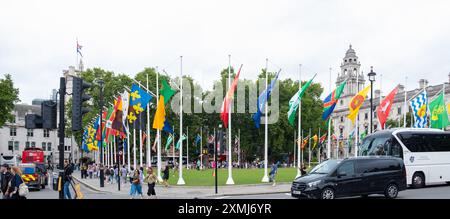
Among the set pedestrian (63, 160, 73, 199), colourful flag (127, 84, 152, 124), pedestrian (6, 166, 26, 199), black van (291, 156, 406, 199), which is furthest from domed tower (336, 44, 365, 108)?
pedestrian (6, 166, 26, 199)

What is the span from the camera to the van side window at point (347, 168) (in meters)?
17.5

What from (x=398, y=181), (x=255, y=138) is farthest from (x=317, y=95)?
(x=398, y=181)

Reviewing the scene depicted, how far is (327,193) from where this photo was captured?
16953 millimetres

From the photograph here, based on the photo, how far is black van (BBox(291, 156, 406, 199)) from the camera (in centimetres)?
1702

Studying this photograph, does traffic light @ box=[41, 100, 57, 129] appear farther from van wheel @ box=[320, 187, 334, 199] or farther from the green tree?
the green tree

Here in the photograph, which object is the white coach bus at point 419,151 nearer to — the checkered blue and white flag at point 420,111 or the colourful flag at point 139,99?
the checkered blue and white flag at point 420,111

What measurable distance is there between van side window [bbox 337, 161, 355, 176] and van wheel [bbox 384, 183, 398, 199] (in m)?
1.82

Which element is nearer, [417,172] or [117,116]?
[417,172]

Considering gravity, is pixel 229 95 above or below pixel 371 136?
above

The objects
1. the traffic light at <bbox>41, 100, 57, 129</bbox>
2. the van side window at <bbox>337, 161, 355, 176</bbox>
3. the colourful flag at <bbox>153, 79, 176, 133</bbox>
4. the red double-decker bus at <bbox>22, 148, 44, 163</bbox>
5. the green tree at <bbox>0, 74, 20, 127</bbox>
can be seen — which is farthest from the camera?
the green tree at <bbox>0, 74, 20, 127</bbox>

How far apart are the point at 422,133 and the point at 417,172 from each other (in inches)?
89.3
